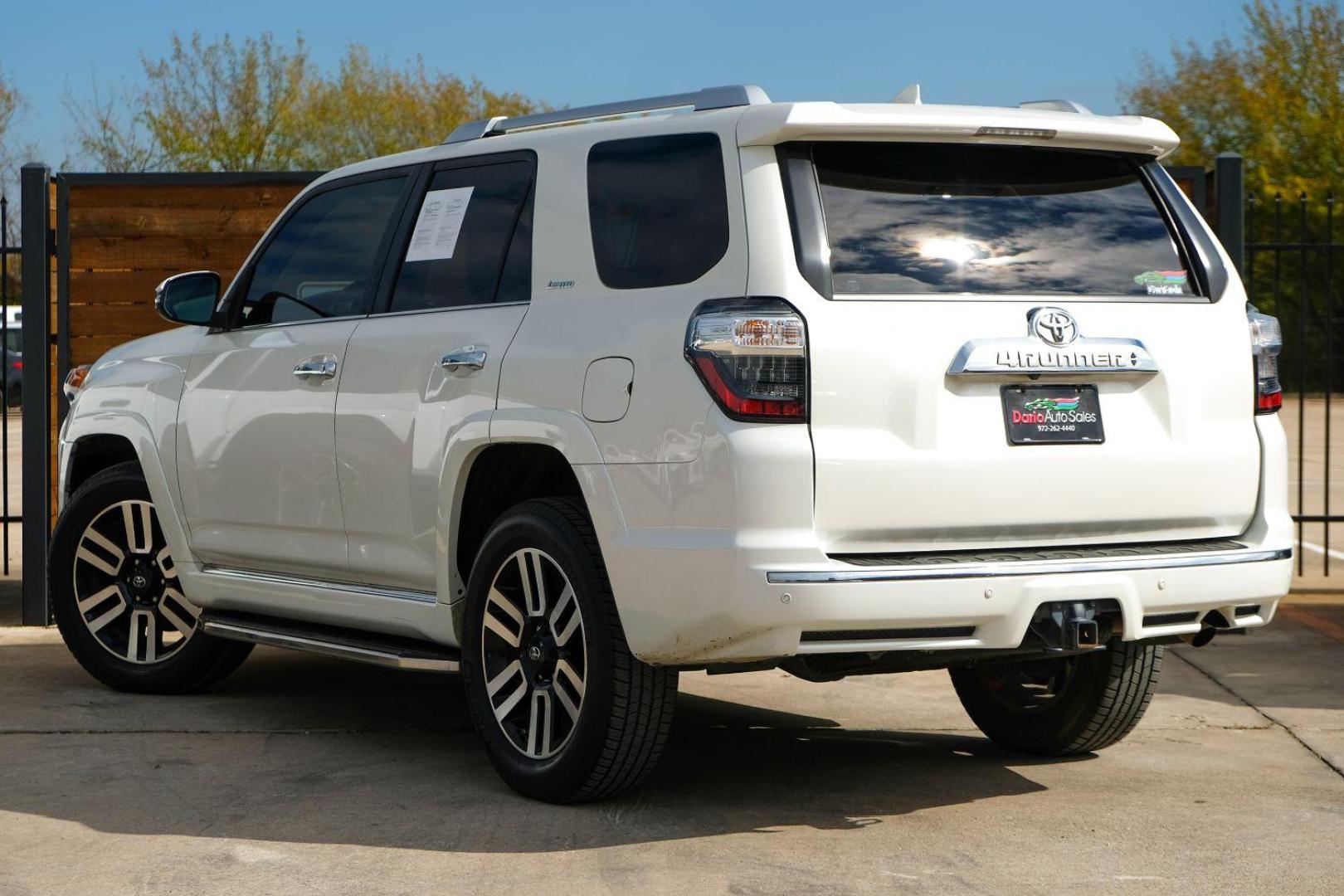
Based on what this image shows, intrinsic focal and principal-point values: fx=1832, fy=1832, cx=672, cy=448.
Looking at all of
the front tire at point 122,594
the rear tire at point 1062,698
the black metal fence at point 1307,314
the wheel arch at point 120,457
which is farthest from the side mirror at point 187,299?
the black metal fence at point 1307,314

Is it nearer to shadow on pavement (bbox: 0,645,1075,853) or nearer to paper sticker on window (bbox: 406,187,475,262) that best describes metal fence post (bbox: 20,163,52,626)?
shadow on pavement (bbox: 0,645,1075,853)

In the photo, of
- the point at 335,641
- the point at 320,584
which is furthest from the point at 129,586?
the point at 335,641

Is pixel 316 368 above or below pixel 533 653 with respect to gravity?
above

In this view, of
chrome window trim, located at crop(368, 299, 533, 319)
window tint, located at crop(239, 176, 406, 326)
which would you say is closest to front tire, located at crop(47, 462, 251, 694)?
window tint, located at crop(239, 176, 406, 326)

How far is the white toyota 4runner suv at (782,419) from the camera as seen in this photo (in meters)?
4.49

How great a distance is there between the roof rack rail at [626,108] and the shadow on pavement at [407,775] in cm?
196

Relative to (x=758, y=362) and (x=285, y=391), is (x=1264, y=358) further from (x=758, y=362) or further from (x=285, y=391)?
(x=285, y=391)

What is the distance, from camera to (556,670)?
509cm

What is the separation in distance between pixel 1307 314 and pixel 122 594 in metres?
23.1

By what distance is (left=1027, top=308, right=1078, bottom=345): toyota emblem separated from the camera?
4.70 m

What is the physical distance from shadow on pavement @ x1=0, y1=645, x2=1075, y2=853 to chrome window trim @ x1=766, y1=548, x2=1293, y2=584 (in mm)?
891

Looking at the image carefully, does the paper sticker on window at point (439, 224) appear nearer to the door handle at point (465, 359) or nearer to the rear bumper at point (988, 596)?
the door handle at point (465, 359)

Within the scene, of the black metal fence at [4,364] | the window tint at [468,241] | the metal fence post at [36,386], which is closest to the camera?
the window tint at [468,241]

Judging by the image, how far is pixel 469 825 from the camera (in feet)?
16.3
